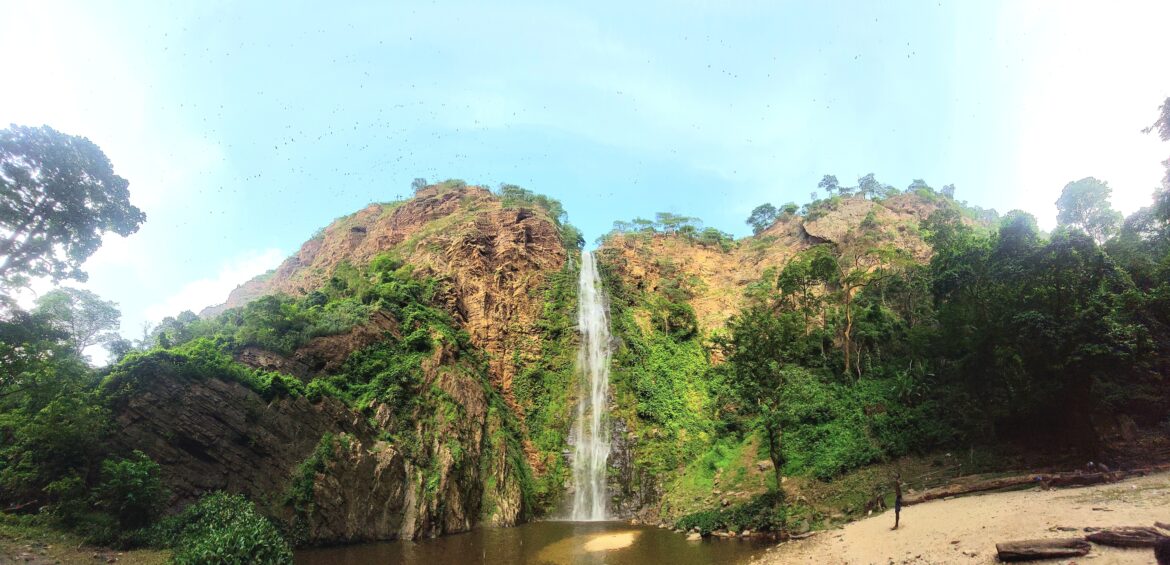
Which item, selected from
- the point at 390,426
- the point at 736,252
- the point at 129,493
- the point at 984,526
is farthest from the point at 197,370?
the point at 736,252

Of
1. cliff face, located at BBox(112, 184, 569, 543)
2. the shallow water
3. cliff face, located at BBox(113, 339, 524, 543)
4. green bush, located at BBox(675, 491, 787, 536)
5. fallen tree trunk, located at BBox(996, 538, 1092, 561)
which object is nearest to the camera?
fallen tree trunk, located at BBox(996, 538, 1092, 561)

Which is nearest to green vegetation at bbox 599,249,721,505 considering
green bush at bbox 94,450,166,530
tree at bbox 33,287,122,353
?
green bush at bbox 94,450,166,530

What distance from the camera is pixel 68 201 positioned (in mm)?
15414

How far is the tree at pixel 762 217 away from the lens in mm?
60719

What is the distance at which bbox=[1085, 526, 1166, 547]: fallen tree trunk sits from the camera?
7816mm

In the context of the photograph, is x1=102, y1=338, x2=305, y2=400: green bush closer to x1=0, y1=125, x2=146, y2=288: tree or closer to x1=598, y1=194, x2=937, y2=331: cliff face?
x1=0, y1=125, x2=146, y2=288: tree

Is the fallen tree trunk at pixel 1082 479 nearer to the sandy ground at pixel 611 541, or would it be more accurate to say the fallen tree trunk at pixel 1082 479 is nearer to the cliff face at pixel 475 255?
the sandy ground at pixel 611 541

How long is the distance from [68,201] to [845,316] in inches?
1429

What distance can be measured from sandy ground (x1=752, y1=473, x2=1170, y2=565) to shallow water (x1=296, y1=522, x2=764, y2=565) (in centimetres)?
205

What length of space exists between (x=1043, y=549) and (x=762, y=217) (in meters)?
56.8

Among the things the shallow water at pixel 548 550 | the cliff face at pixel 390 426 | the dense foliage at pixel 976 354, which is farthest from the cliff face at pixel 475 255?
the dense foliage at pixel 976 354

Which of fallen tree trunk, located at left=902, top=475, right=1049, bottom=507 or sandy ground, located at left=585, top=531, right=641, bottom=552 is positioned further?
A: sandy ground, located at left=585, top=531, right=641, bottom=552

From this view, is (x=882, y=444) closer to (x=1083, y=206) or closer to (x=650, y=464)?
(x=650, y=464)

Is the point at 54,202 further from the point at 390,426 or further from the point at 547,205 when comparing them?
the point at 547,205
